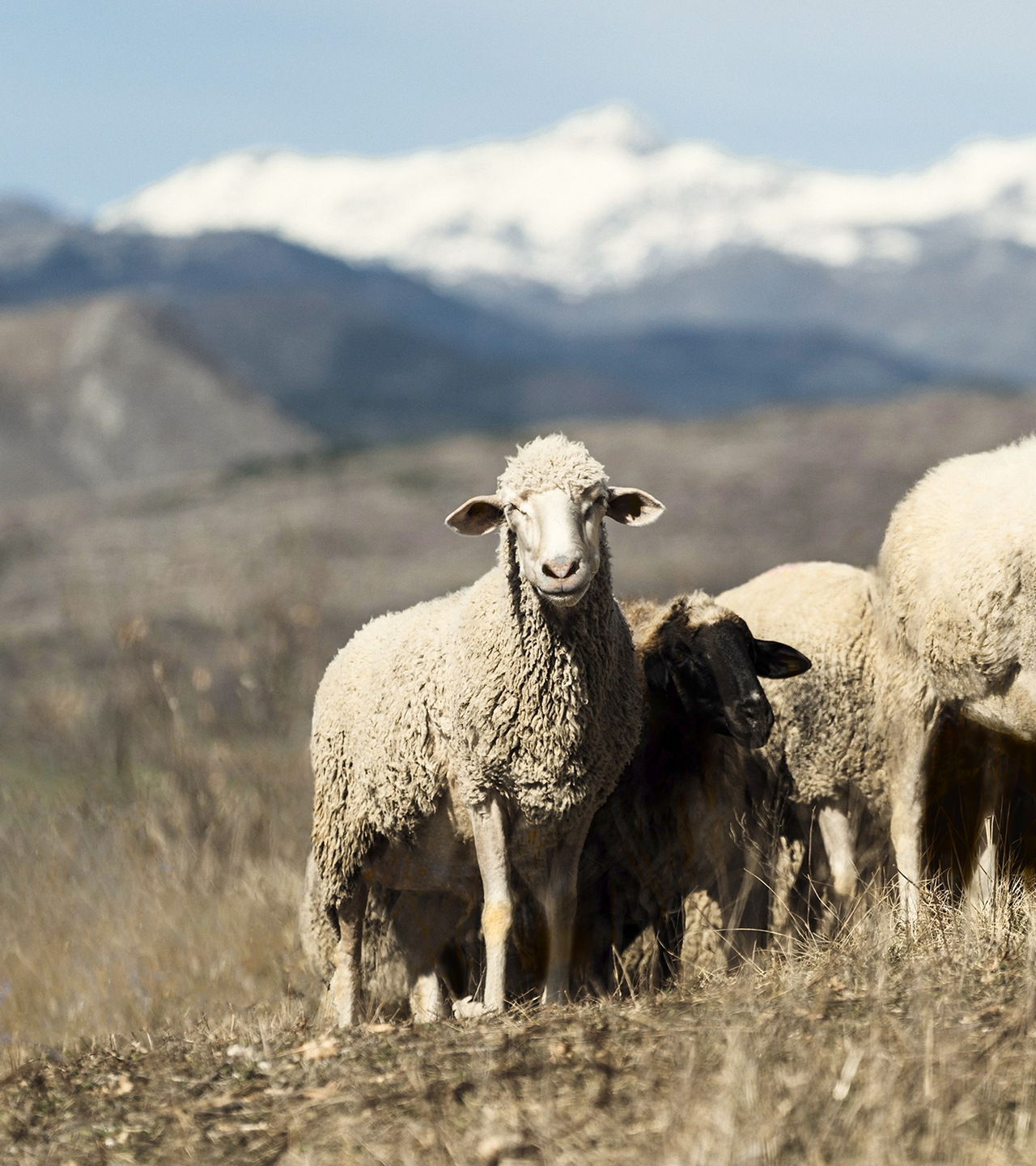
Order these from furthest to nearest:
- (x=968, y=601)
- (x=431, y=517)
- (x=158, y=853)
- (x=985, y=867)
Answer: (x=431, y=517) < (x=158, y=853) < (x=985, y=867) < (x=968, y=601)

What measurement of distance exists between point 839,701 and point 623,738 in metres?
1.18

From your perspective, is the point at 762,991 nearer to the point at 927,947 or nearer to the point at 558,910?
the point at 927,947

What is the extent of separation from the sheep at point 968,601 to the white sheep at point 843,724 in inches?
7.1

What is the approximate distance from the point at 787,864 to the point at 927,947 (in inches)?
51.6

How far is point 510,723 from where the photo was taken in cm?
521

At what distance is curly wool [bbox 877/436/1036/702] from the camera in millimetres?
5027

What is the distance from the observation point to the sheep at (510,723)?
5102 millimetres

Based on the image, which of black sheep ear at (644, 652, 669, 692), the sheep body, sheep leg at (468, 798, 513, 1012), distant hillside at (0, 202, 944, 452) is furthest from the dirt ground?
distant hillside at (0, 202, 944, 452)

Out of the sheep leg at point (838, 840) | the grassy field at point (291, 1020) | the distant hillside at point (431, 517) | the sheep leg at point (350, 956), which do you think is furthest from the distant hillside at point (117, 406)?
the sheep leg at point (838, 840)

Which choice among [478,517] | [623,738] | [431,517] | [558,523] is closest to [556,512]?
[558,523]

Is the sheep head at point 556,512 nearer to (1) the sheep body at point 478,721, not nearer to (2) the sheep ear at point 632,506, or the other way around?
(2) the sheep ear at point 632,506

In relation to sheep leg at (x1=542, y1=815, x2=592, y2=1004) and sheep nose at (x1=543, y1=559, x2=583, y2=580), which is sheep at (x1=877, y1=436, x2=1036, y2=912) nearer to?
sheep leg at (x1=542, y1=815, x2=592, y2=1004)

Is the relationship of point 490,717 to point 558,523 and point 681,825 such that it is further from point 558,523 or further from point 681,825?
point 681,825

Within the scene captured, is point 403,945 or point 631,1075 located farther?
point 403,945
